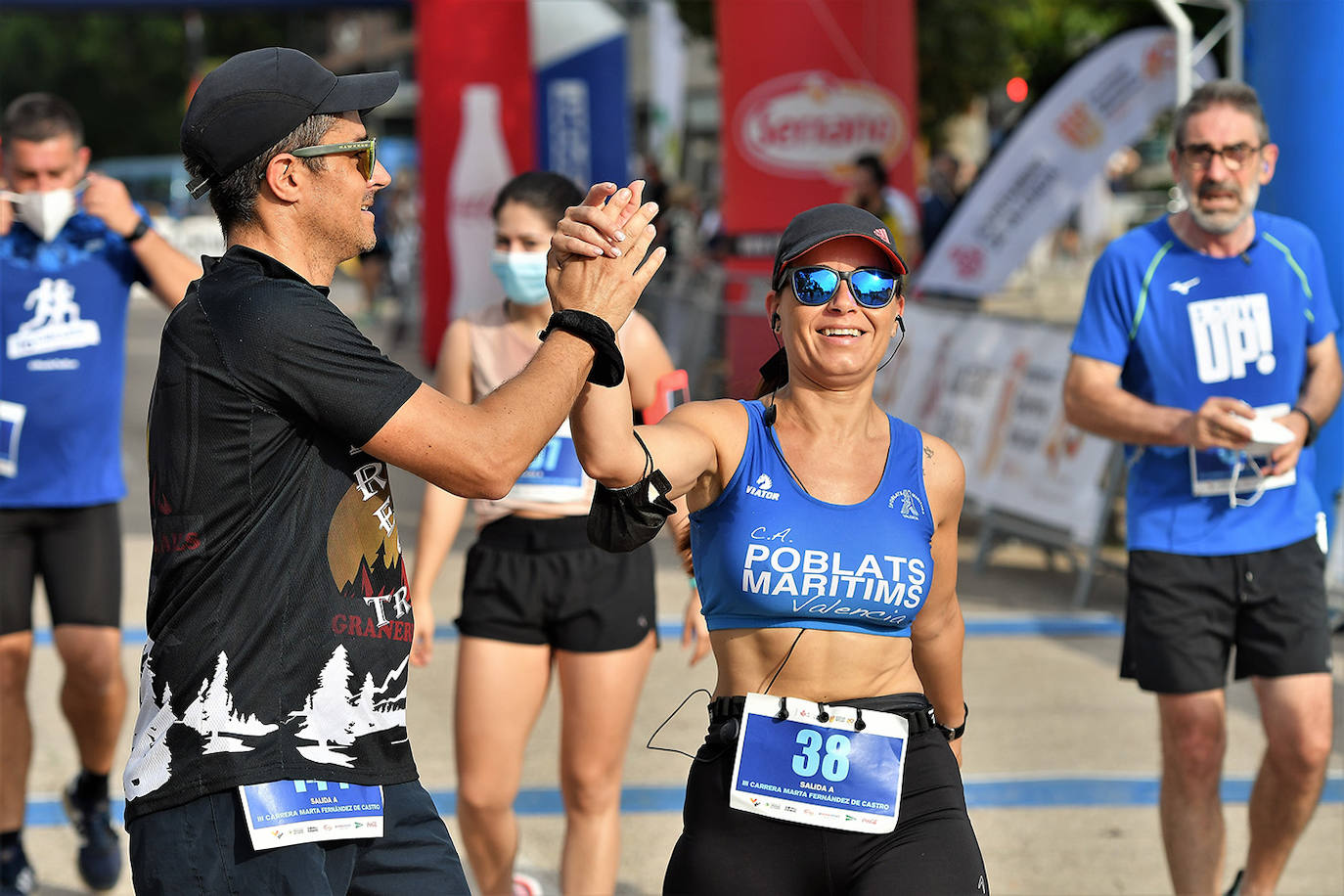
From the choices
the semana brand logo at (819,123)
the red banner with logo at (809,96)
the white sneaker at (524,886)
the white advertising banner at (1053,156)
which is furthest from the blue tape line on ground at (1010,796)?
the semana brand logo at (819,123)

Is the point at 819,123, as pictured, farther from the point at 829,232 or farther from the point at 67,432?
the point at 829,232

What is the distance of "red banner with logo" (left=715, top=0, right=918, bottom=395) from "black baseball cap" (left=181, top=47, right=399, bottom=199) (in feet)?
35.2

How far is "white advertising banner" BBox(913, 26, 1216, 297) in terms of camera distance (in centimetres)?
1173

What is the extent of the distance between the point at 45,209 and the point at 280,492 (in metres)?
2.95

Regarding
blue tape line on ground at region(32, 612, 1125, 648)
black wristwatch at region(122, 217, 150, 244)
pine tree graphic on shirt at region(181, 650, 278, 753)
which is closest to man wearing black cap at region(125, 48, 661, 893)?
pine tree graphic on shirt at region(181, 650, 278, 753)

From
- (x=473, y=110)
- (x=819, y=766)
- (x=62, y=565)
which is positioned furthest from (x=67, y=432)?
(x=473, y=110)

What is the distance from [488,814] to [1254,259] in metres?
2.54

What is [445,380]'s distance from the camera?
473 cm

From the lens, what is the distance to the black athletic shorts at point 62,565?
5.05 metres

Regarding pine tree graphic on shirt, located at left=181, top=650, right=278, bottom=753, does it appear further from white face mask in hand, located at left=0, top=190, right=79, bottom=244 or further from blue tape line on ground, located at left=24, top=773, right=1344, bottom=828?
blue tape line on ground, located at left=24, top=773, right=1344, bottom=828

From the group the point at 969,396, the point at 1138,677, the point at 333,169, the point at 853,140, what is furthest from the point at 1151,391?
the point at 853,140

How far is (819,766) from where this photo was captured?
9.95 feet

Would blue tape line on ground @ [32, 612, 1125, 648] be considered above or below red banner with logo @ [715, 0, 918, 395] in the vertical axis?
below

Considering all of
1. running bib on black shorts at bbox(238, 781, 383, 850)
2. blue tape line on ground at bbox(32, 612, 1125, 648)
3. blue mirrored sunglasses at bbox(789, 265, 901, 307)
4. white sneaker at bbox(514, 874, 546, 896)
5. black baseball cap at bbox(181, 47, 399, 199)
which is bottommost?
blue tape line on ground at bbox(32, 612, 1125, 648)
